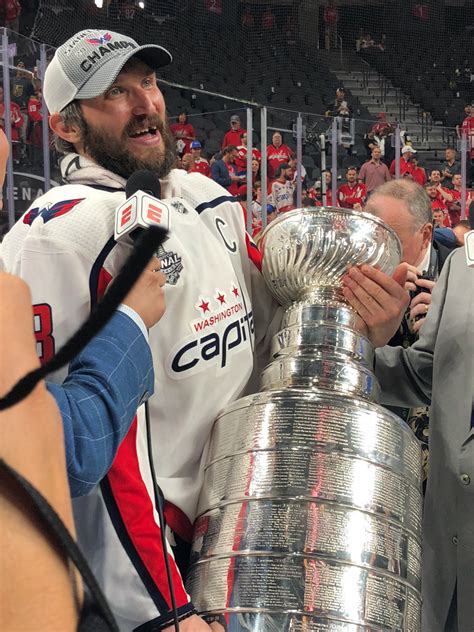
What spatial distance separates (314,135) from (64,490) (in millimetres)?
6128

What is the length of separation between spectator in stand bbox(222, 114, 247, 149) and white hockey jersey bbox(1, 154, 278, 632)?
3.93m

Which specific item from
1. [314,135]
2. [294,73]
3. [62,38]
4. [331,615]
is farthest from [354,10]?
[331,615]

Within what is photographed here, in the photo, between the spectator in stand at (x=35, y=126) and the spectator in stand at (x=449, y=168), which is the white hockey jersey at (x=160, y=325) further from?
the spectator in stand at (x=449, y=168)

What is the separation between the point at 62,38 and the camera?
5.57 m

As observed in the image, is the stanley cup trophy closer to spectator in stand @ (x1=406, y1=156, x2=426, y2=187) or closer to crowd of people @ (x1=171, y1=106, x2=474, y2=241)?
crowd of people @ (x1=171, y1=106, x2=474, y2=241)

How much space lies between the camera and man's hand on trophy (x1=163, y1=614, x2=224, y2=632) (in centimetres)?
89

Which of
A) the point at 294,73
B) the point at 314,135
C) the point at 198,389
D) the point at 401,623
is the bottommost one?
the point at 401,623

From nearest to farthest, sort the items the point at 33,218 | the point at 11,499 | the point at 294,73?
1. the point at 11,499
2. the point at 33,218
3. the point at 294,73

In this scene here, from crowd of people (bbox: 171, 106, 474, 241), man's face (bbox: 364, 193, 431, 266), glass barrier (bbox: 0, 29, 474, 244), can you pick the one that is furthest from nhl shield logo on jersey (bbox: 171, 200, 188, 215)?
crowd of people (bbox: 171, 106, 474, 241)

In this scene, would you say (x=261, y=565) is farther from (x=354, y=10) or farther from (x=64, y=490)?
(x=354, y=10)

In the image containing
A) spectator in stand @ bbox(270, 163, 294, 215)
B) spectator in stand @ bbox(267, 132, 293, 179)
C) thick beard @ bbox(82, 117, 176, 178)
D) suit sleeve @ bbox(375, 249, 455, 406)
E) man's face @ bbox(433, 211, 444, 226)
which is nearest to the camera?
thick beard @ bbox(82, 117, 176, 178)

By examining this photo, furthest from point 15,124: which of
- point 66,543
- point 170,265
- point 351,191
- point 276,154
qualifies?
point 351,191

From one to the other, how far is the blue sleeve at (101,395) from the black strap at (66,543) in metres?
0.29

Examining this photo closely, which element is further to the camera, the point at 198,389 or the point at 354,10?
the point at 354,10
